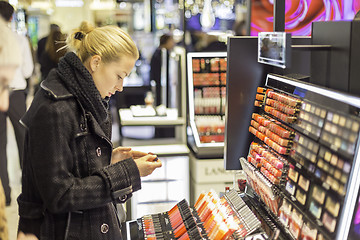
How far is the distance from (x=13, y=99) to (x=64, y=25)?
38.2ft

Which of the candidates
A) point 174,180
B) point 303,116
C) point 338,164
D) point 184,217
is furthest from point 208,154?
point 338,164

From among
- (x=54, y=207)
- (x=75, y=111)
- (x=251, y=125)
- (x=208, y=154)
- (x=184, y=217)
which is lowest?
(x=208, y=154)

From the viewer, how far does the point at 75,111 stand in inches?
75.3

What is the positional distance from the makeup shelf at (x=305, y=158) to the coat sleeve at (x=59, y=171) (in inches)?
25.4

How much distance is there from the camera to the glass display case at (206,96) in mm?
4746

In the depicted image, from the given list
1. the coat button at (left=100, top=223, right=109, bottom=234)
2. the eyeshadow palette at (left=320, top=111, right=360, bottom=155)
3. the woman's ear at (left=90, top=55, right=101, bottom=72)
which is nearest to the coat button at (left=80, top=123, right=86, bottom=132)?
the woman's ear at (left=90, top=55, right=101, bottom=72)

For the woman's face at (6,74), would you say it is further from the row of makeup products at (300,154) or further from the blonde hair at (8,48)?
the row of makeup products at (300,154)

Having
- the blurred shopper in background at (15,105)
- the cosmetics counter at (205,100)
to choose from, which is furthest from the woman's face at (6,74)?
the cosmetics counter at (205,100)

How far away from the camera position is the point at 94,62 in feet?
6.44

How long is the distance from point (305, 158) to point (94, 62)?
876 millimetres

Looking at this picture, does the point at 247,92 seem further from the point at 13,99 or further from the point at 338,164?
the point at 13,99

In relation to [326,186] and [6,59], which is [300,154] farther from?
[6,59]

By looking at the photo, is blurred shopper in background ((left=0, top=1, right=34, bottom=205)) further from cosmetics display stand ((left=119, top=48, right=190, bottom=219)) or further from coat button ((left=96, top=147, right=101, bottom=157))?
coat button ((left=96, top=147, right=101, bottom=157))

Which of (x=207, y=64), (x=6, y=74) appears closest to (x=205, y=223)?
(x=6, y=74)
